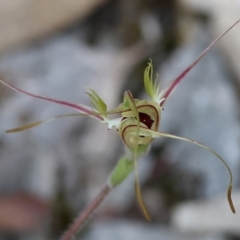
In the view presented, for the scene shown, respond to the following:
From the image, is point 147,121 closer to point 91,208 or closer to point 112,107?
point 91,208

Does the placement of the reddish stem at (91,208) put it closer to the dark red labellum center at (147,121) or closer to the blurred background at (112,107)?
→ the dark red labellum center at (147,121)

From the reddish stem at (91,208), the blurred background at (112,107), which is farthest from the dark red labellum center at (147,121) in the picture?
the blurred background at (112,107)

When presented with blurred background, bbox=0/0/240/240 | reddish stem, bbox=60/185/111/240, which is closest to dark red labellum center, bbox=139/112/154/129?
reddish stem, bbox=60/185/111/240

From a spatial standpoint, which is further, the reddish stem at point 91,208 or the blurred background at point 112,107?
the blurred background at point 112,107

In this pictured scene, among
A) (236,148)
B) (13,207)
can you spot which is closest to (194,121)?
(236,148)

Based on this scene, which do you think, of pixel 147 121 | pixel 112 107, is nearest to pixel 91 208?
pixel 147 121

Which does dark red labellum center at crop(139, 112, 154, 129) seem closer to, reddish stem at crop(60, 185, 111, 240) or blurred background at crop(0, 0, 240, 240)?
reddish stem at crop(60, 185, 111, 240)

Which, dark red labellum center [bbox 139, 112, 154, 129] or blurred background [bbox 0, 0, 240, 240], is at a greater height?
blurred background [bbox 0, 0, 240, 240]

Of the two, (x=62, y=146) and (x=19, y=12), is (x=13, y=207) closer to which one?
(x=62, y=146)
